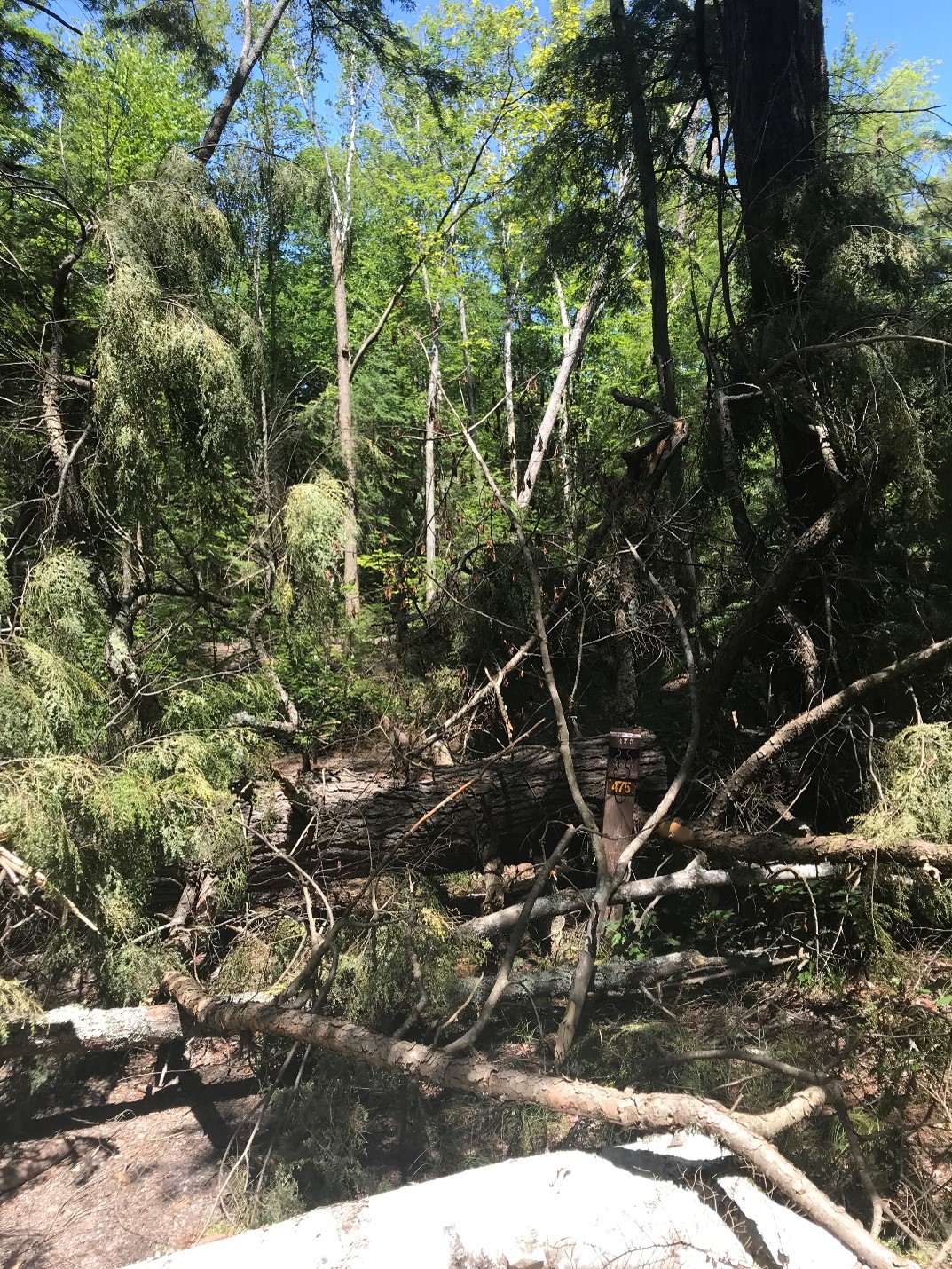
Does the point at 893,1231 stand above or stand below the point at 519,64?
below

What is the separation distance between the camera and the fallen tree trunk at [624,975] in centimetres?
372

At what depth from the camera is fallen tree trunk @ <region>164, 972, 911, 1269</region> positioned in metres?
2.14

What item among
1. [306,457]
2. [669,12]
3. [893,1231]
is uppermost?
[669,12]

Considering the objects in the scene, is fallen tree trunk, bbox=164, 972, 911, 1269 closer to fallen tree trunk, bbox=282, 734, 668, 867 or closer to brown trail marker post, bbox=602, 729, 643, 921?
fallen tree trunk, bbox=282, 734, 668, 867

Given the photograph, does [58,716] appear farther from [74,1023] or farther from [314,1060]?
[314,1060]

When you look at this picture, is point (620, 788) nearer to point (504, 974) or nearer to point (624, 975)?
point (624, 975)

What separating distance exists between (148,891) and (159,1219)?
1.33 metres

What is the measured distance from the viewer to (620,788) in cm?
386

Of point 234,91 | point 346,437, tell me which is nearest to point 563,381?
point 346,437

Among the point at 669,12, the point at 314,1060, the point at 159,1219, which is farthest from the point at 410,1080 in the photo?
the point at 669,12

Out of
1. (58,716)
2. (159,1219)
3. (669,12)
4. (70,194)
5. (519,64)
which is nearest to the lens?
(159,1219)

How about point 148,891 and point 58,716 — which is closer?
point 58,716

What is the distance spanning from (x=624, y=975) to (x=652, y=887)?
457mm

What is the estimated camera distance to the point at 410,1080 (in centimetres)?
348
